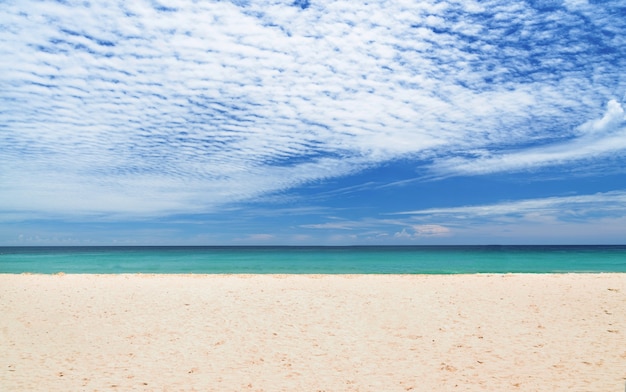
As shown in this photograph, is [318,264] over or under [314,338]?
over

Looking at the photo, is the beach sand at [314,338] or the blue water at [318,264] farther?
the blue water at [318,264]

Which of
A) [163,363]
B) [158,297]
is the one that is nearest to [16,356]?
[163,363]

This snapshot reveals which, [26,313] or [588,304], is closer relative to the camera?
[26,313]

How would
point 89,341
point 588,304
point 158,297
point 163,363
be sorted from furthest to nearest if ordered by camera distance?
1. point 158,297
2. point 588,304
3. point 89,341
4. point 163,363

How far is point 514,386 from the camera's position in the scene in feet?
24.9

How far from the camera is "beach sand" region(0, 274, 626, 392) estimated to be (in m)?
8.01

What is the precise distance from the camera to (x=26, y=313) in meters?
13.8

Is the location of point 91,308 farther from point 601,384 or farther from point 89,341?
point 601,384

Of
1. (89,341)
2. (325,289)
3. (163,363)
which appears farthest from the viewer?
(325,289)

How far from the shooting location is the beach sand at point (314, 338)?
8008 millimetres

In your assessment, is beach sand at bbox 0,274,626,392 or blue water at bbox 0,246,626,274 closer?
beach sand at bbox 0,274,626,392

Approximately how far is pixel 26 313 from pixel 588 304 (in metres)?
19.0

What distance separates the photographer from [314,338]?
1086cm

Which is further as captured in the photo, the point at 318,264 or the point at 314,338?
the point at 318,264
